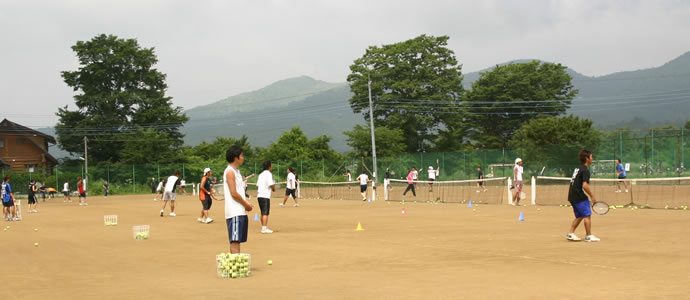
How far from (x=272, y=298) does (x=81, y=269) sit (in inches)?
183

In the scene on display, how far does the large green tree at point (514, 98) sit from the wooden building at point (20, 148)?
50680 mm

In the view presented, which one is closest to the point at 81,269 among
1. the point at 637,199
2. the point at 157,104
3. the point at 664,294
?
the point at 664,294

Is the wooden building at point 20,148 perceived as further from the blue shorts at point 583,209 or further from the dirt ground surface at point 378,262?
the blue shorts at point 583,209

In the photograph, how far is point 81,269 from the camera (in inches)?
460

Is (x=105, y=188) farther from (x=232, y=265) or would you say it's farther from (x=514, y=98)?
(x=232, y=265)

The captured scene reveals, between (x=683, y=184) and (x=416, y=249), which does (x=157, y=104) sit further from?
(x=416, y=249)

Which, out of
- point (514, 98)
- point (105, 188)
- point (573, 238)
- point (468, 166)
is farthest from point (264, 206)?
point (514, 98)

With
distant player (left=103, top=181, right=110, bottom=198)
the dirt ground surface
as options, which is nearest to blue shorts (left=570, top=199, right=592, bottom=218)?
the dirt ground surface

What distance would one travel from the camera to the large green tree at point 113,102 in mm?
82250

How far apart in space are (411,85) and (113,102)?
33.8m

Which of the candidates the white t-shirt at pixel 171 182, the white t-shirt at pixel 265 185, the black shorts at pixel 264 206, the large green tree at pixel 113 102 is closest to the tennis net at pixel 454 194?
the white t-shirt at pixel 171 182

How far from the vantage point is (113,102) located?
8381 centimetres

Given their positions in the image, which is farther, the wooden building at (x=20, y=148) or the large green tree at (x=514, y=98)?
the large green tree at (x=514, y=98)

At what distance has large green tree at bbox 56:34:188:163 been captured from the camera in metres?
82.2
